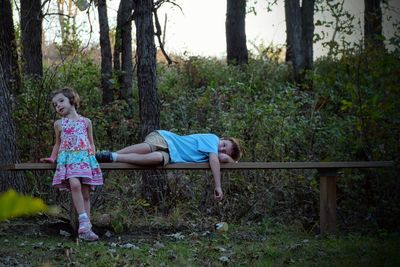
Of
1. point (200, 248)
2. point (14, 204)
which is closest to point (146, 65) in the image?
point (200, 248)

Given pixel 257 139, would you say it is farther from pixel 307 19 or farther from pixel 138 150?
pixel 307 19

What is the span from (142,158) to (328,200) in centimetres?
190

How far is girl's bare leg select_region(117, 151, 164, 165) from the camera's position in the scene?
19.3ft

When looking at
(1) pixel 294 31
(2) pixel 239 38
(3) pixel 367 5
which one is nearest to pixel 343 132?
(3) pixel 367 5

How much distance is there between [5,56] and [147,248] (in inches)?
108

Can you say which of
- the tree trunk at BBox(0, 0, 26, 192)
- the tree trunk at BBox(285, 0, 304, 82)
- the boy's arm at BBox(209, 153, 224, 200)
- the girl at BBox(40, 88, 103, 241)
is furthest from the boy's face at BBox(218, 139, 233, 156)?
the tree trunk at BBox(285, 0, 304, 82)

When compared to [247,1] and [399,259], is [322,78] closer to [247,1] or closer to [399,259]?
[399,259]

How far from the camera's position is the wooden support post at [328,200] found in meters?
6.15

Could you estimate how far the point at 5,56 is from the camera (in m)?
6.60

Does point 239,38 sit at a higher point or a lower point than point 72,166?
higher

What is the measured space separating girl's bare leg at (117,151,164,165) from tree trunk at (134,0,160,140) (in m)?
1.10

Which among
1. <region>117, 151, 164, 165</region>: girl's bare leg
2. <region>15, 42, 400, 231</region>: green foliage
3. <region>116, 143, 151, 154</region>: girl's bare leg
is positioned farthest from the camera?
<region>15, 42, 400, 231</region>: green foliage

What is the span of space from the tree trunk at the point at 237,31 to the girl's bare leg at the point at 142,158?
1109cm

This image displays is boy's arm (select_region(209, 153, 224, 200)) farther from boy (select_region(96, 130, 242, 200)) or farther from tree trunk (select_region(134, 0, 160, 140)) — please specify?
tree trunk (select_region(134, 0, 160, 140))
